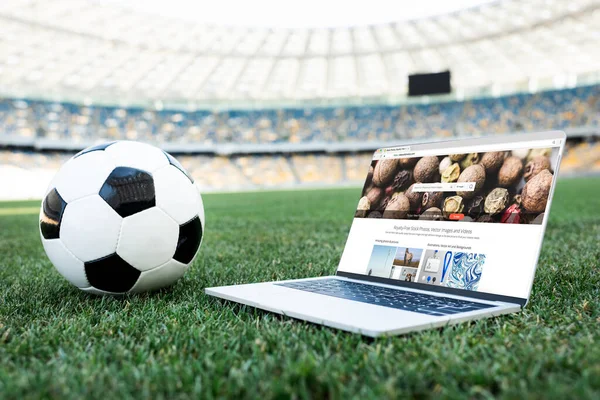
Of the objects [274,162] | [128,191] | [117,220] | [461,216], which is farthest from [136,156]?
[274,162]

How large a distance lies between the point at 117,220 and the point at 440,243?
4.09ft

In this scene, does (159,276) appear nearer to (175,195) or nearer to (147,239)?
(147,239)

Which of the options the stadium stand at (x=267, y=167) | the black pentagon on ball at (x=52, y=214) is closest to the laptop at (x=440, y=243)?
the black pentagon on ball at (x=52, y=214)

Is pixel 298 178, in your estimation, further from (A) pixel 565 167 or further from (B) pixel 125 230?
(B) pixel 125 230

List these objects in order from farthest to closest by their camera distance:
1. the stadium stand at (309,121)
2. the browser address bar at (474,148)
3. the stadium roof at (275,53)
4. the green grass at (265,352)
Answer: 1. the stadium stand at (309,121)
2. the stadium roof at (275,53)
3. the browser address bar at (474,148)
4. the green grass at (265,352)

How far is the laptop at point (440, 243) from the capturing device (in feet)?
4.88

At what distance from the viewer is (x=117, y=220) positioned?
1.95 metres

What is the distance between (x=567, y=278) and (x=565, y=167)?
3095 centimetres

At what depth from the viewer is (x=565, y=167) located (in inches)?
1158

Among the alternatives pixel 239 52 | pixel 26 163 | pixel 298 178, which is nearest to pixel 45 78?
pixel 26 163

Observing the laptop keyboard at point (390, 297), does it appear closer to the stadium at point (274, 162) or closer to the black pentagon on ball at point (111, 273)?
the stadium at point (274, 162)

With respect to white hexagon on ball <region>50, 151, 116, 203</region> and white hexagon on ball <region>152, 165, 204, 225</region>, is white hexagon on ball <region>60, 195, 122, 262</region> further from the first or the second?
white hexagon on ball <region>152, 165, 204, 225</region>

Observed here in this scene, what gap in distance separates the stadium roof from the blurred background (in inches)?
3.9

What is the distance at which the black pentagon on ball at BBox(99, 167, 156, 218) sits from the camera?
6.43 ft
